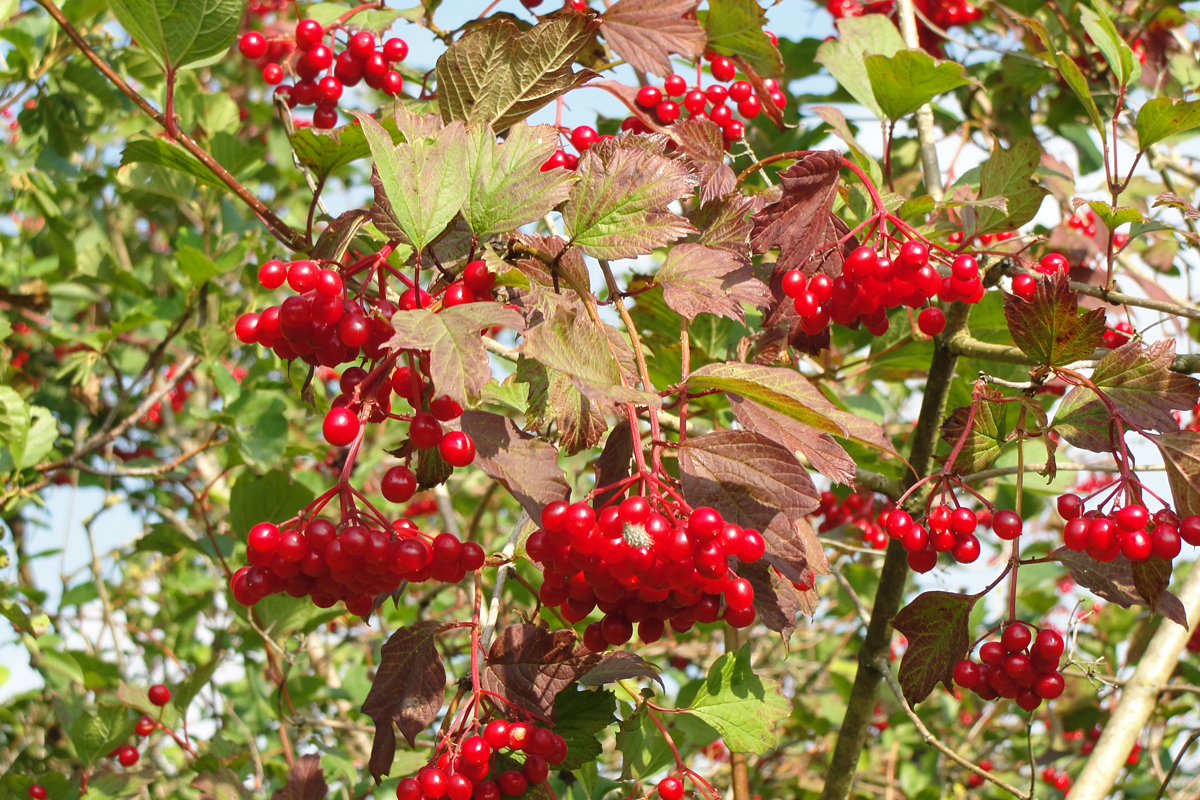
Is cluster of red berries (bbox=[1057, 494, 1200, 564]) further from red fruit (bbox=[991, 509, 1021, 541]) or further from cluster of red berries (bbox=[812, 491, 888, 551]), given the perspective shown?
cluster of red berries (bbox=[812, 491, 888, 551])

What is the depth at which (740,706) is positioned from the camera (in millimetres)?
1392

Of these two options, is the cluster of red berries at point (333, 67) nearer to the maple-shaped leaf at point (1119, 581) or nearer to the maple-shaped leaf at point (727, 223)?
the maple-shaped leaf at point (727, 223)

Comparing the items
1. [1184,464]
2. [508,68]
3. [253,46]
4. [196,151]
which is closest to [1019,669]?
[1184,464]

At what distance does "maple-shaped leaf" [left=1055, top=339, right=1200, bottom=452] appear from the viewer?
3.53ft

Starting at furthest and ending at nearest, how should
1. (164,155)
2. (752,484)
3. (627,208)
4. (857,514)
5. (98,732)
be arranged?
(857,514) → (98,732) → (164,155) → (627,208) → (752,484)

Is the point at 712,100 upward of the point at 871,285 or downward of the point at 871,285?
upward

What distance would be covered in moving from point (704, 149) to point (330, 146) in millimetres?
530

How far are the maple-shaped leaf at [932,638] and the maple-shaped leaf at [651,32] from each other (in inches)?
35.6

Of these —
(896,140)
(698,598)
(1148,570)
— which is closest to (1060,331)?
(1148,570)

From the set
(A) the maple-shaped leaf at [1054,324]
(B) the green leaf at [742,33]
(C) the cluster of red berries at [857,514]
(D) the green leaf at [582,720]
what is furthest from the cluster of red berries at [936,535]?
(C) the cluster of red berries at [857,514]

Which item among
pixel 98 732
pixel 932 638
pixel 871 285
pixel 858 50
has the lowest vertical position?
pixel 98 732

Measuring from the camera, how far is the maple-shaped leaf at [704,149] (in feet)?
4.08

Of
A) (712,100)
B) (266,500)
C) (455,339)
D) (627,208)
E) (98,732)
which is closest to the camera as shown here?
(455,339)

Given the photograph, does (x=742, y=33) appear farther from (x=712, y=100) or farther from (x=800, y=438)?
(x=800, y=438)
